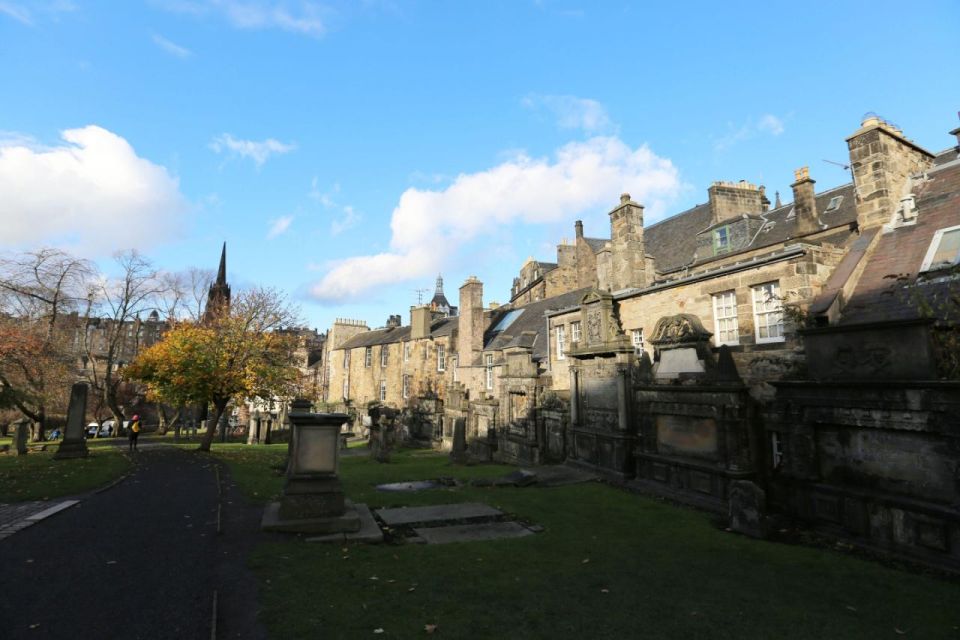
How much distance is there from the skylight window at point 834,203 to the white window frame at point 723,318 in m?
9.69

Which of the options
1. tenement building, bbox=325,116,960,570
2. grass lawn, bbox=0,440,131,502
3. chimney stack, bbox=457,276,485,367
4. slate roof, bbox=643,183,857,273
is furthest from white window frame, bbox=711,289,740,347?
chimney stack, bbox=457,276,485,367

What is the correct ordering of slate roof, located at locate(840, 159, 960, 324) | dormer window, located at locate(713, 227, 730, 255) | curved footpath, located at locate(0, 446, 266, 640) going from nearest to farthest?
1. curved footpath, located at locate(0, 446, 266, 640)
2. slate roof, located at locate(840, 159, 960, 324)
3. dormer window, located at locate(713, 227, 730, 255)

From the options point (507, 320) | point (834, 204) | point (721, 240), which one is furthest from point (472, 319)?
point (834, 204)

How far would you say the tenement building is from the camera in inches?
299

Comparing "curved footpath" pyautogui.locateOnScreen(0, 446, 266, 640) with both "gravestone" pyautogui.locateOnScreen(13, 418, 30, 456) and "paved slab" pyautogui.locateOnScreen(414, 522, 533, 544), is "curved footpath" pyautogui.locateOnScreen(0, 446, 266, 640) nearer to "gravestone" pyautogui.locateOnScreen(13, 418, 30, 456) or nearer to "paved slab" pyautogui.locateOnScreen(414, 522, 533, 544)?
"paved slab" pyautogui.locateOnScreen(414, 522, 533, 544)

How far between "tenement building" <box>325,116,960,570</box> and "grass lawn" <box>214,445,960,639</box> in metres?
1.64

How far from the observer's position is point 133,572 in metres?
5.89

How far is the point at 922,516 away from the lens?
23.4 feet

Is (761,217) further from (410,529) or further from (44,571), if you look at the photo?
(44,571)

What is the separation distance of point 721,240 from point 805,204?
13.6ft

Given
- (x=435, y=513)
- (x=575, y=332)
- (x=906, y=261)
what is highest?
(x=906, y=261)

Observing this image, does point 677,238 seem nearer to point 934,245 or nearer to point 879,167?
point 879,167

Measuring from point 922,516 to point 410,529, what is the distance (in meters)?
8.31

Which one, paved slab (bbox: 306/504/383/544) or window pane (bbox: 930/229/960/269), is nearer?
paved slab (bbox: 306/504/383/544)
